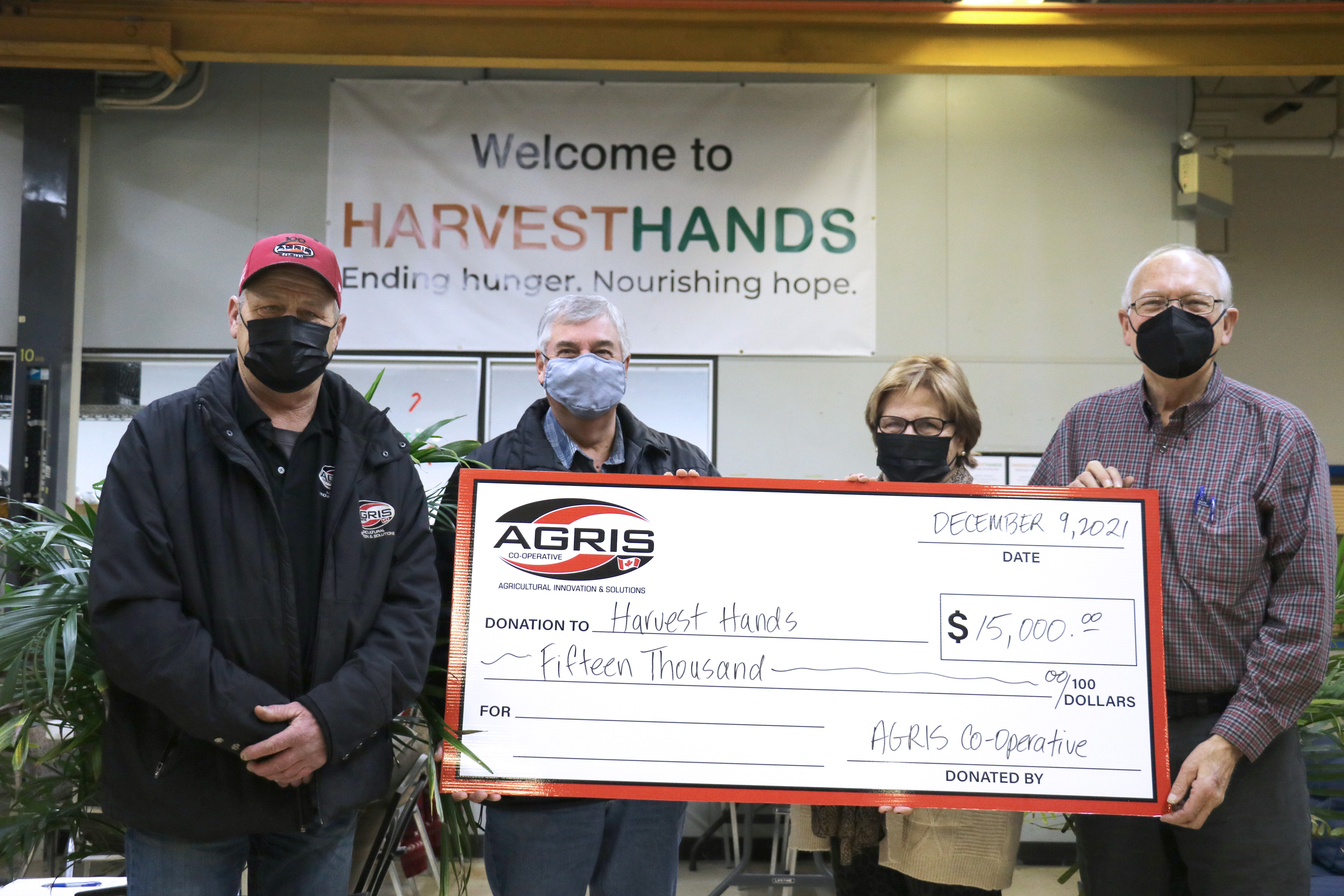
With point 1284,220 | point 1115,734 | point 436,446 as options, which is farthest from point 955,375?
point 1284,220

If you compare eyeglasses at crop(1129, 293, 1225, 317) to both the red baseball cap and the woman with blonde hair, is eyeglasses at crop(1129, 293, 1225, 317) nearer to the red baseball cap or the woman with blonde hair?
the woman with blonde hair

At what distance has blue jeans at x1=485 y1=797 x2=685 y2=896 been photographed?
1782mm

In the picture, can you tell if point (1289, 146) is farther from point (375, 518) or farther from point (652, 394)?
point (375, 518)

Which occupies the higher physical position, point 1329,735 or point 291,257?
point 291,257

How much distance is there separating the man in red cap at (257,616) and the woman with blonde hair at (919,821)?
2.90ft

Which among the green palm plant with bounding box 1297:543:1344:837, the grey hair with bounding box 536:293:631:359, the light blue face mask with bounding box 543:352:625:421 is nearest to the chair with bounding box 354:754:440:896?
the light blue face mask with bounding box 543:352:625:421

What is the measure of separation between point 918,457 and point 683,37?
3.17 metres

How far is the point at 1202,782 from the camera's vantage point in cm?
173

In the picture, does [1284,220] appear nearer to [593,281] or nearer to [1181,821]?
[593,281]

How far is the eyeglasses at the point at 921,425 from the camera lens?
77.0 inches

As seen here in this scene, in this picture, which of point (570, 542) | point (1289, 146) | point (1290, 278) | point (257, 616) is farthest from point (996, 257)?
point (257, 616)

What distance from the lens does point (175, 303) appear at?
4.83 meters

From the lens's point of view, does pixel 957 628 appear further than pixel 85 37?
No

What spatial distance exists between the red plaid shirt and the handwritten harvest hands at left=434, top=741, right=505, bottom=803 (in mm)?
1313
